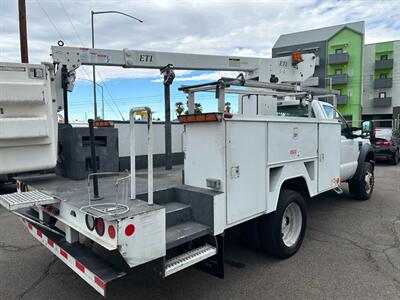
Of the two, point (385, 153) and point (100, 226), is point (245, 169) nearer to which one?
point (100, 226)

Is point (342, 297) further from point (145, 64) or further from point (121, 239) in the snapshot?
point (145, 64)

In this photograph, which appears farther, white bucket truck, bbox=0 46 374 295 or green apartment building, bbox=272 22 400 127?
green apartment building, bbox=272 22 400 127

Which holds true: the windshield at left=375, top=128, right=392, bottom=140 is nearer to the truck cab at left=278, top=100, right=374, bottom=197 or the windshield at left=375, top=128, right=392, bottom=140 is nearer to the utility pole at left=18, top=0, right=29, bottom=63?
the truck cab at left=278, top=100, right=374, bottom=197

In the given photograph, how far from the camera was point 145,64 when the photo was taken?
5.20 meters

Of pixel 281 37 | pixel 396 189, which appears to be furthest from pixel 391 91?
pixel 396 189

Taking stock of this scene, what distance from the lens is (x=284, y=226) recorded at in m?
4.55

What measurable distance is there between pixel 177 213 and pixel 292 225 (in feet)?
6.88

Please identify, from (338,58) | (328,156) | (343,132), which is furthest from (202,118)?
(338,58)

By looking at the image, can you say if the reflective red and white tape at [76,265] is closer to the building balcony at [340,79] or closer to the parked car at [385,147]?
the parked car at [385,147]

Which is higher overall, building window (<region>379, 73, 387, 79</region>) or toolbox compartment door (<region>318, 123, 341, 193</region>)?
building window (<region>379, 73, 387, 79</region>)

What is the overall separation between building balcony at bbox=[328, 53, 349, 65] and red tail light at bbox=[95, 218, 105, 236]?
155 ft

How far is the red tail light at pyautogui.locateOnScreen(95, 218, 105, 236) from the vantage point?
250 cm

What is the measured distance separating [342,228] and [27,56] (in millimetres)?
12192

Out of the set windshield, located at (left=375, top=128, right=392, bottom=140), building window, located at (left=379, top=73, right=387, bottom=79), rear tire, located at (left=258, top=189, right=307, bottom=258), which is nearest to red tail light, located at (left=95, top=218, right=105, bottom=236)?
rear tire, located at (left=258, top=189, right=307, bottom=258)
